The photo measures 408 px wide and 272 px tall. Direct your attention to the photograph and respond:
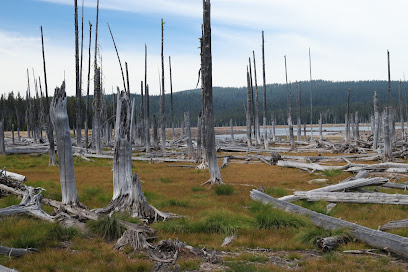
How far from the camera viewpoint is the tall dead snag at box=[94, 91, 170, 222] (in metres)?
9.34

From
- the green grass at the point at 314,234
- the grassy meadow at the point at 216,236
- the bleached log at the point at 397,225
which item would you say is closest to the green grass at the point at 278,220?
the grassy meadow at the point at 216,236

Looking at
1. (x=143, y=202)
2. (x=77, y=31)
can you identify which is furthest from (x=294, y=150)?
(x=143, y=202)

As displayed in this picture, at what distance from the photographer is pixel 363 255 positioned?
6785mm

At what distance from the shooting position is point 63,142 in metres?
9.70

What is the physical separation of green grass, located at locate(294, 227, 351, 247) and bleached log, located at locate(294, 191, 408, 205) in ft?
10.0

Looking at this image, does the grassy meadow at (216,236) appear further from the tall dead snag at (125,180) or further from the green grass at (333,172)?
the green grass at (333,172)

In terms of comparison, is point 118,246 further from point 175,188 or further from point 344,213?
point 175,188

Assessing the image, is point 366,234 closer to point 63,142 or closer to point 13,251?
point 13,251

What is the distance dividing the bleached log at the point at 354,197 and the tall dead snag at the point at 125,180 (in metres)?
4.47

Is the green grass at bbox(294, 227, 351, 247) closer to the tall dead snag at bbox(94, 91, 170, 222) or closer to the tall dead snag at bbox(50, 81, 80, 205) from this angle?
the tall dead snag at bbox(94, 91, 170, 222)

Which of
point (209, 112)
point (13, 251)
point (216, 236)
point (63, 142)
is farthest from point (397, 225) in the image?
point (209, 112)

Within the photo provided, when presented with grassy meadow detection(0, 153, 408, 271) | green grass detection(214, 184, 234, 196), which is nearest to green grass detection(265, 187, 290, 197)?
grassy meadow detection(0, 153, 408, 271)

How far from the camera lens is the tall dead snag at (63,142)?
31.6 feet

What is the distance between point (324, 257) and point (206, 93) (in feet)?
32.4
